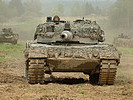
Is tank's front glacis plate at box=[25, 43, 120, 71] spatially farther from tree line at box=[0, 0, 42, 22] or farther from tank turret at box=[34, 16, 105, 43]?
tree line at box=[0, 0, 42, 22]

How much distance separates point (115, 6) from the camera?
74688mm

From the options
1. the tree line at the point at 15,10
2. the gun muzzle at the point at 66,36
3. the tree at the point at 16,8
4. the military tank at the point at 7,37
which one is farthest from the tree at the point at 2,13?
the gun muzzle at the point at 66,36

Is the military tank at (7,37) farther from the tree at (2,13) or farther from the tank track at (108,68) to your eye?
the tree at (2,13)

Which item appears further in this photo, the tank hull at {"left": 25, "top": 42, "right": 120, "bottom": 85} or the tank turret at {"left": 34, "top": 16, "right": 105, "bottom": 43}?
the tank turret at {"left": 34, "top": 16, "right": 105, "bottom": 43}

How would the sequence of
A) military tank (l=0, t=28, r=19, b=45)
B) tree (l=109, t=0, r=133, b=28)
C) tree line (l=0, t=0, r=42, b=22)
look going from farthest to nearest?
1. tree line (l=0, t=0, r=42, b=22)
2. tree (l=109, t=0, r=133, b=28)
3. military tank (l=0, t=28, r=19, b=45)

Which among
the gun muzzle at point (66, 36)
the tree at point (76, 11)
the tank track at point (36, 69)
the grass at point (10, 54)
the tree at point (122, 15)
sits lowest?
the grass at point (10, 54)

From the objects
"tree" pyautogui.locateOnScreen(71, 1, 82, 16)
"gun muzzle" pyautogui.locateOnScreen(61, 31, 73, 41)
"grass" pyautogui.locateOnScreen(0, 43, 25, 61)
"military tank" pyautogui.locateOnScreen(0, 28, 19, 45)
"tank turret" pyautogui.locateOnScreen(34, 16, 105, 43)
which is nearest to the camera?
"gun muzzle" pyautogui.locateOnScreen(61, 31, 73, 41)

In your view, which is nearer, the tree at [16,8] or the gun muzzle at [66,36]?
the gun muzzle at [66,36]

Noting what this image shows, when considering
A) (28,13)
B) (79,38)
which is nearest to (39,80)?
(79,38)

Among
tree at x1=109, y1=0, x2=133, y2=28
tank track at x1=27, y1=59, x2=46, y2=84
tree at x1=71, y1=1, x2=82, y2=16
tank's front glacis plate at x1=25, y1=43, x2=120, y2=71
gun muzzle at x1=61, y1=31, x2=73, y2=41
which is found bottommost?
tank track at x1=27, y1=59, x2=46, y2=84

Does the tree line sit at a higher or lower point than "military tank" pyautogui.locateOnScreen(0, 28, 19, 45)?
higher

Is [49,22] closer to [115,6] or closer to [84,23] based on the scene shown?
[84,23]

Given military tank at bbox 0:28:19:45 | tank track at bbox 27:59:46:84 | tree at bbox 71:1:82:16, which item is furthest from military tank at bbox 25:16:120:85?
tree at bbox 71:1:82:16

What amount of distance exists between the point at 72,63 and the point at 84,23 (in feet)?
8.76
